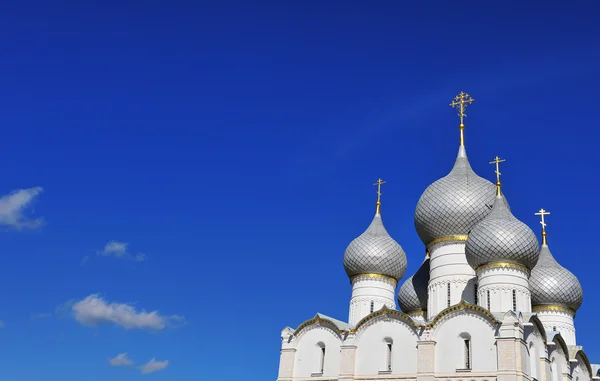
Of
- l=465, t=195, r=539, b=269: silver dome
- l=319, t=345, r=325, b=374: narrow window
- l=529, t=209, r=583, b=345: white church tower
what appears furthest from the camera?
l=529, t=209, r=583, b=345: white church tower

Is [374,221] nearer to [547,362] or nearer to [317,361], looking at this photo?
[317,361]

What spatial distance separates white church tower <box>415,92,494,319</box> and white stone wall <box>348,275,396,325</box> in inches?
79.5

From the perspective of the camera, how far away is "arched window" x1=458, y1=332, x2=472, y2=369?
22.6 metres

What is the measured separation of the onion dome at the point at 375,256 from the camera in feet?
95.3

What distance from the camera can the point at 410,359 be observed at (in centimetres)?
2350

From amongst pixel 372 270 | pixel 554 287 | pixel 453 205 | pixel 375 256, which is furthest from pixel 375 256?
pixel 554 287

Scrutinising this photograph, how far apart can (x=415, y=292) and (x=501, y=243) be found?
6.41 meters

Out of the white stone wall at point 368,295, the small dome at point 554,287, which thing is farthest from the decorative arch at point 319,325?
the small dome at point 554,287

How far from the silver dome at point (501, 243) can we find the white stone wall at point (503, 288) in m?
0.39

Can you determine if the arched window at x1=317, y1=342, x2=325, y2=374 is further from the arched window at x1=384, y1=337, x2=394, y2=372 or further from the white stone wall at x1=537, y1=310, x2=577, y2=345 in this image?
the white stone wall at x1=537, y1=310, x2=577, y2=345

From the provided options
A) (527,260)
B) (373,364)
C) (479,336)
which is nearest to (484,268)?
(527,260)

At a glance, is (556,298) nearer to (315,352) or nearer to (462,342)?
(462,342)

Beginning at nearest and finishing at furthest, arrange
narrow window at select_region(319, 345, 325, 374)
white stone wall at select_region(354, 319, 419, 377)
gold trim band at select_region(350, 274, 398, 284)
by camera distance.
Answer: white stone wall at select_region(354, 319, 419, 377) < narrow window at select_region(319, 345, 325, 374) < gold trim band at select_region(350, 274, 398, 284)

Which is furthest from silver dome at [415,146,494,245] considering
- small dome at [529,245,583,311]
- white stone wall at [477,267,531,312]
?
small dome at [529,245,583,311]
